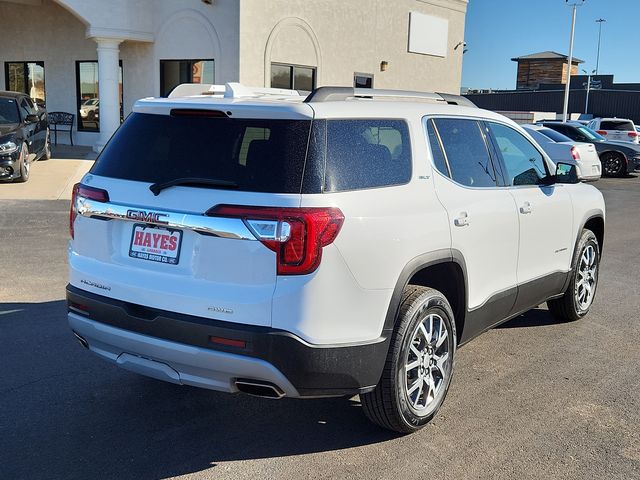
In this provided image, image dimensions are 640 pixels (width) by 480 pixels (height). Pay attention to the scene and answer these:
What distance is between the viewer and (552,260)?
5531mm

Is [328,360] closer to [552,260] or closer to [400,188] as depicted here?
[400,188]

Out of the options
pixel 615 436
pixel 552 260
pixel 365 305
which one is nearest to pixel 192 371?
pixel 365 305

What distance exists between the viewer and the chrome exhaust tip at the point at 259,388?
3.43 m

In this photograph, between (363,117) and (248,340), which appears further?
(363,117)

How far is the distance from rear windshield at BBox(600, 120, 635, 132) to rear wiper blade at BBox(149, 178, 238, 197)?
86.0ft

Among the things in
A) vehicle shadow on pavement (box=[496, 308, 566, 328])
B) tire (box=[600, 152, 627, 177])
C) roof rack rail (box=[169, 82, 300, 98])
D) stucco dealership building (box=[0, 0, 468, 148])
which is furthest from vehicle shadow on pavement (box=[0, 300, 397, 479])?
tire (box=[600, 152, 627, 177])

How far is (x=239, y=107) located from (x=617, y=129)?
26105mm

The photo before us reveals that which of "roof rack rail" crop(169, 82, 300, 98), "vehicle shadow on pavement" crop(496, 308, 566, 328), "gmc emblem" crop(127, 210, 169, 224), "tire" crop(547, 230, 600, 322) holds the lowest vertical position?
"vehicle shadow on pavement" crop(496, 308, 566, 328)

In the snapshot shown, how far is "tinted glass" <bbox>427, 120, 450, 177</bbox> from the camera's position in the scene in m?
4.21

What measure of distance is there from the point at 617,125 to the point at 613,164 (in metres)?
4.79

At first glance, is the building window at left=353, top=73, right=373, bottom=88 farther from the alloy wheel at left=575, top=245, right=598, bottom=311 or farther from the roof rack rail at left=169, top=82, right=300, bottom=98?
the roof rack rail at left=169, top=82, right=300, bottom=98

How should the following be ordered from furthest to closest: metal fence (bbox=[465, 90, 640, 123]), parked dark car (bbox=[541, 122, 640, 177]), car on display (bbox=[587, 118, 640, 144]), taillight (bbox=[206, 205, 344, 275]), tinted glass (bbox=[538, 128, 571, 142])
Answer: metal fence (bbox=[465, 90, 640, 123])
car on display (bbox=[587, 118, 640, 144])
parked dark car (bbox=[541, 122, 640, 177])
tinted glass (bbox=[538, 128, 571, 142])
taillight (bbox=[206, 205, 344, 275])

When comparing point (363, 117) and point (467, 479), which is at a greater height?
point (363, 117)

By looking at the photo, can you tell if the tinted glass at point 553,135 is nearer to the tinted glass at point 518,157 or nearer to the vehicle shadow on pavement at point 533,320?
the vehicle shadow on pavement at point 533,320
